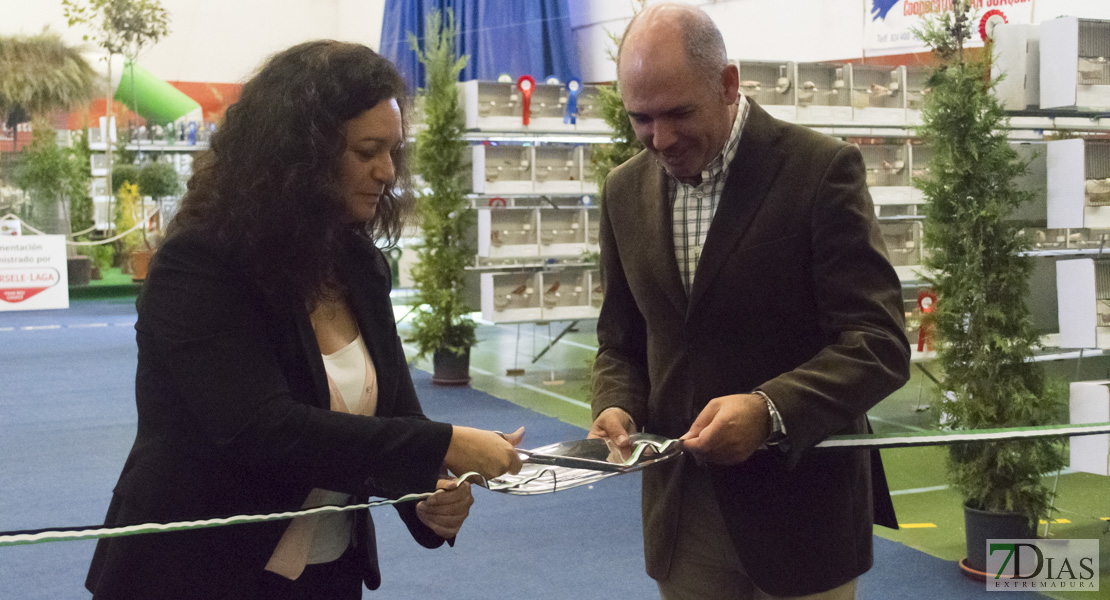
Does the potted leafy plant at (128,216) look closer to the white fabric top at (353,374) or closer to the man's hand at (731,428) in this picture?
the white fabric top at (353,374)

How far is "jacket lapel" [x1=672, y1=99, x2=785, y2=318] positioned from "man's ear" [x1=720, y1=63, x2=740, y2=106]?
0.07 m

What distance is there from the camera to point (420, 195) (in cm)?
782

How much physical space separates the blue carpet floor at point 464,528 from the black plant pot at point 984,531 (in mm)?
71

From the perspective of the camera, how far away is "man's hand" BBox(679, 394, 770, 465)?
143 cm

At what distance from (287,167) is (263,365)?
0.81 ft

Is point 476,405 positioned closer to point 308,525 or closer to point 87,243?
point 308,525

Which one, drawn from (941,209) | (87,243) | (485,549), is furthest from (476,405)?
(87,243)

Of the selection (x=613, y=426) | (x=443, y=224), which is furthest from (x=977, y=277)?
(x=443, y=224)

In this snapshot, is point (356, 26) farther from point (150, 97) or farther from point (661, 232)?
point (661, 232)

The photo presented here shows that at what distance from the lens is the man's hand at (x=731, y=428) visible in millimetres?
1428

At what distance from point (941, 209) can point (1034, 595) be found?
1.44 meters

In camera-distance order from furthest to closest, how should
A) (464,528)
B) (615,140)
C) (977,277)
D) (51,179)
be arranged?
(51,179)
(615,140)
(464,528)
(977,277)

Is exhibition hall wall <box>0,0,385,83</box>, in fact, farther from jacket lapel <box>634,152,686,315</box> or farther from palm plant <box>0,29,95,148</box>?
jacket lapel <box>634,152,686,315</box>

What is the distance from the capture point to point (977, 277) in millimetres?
4086
